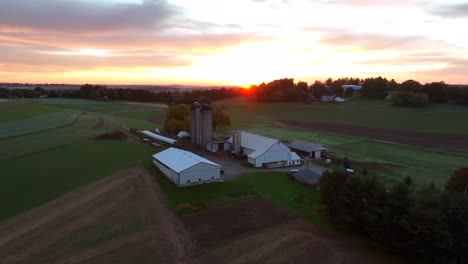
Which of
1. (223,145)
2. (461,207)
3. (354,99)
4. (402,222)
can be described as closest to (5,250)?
(402,222)

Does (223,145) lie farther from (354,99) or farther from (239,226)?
(354,99)

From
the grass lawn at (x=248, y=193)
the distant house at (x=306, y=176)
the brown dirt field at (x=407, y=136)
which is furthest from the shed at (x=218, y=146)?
the brown dirt field at (x=407, y=136)

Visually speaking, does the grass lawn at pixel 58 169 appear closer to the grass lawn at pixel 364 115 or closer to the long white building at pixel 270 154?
the long white building at pixel 270 154

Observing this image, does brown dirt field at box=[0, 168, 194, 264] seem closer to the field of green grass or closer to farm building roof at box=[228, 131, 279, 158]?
the field of green grass

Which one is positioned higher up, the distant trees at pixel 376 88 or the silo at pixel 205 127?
the distant trees at pixel 376 88

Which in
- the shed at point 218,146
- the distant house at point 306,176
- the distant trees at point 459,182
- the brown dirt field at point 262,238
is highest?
the distant trees at point 459,182

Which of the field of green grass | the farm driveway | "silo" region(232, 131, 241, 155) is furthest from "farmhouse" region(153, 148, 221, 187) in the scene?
"silo" region(232, 131, 241, 155)
